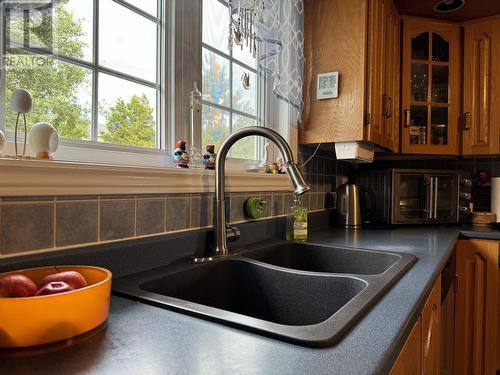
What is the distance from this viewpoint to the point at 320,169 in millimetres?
2039

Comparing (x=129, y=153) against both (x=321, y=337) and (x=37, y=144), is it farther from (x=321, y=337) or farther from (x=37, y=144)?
(x=321, y=337)

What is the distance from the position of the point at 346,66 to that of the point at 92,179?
1.32 m

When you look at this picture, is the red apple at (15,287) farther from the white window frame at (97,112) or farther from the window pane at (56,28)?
the window pane at (56,28)

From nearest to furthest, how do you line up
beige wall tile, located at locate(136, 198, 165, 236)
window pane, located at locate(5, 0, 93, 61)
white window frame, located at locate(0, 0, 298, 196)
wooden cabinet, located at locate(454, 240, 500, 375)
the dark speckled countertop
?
the dark speckled countertop → white window frame, located at locate(0, 0, 298, 196) → window pane, located at locate(5, 0, 93, 61) → beige wall tile, located at locate(136, 198, 165, 236) → wooden cabinet, located at locate(454, 240, 500, 375)

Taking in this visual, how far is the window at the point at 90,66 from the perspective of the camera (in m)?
0.80

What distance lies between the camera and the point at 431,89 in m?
2.22

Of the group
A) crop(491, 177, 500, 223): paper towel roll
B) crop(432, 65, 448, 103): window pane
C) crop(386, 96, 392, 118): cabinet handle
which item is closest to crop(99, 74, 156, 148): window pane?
crop(386, 96, 392, 118): cabinet handle

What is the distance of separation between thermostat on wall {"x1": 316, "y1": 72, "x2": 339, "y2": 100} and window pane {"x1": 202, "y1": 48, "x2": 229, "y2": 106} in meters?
0.51

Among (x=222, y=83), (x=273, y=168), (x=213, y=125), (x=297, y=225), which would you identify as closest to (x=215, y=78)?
(x=222, y=83)

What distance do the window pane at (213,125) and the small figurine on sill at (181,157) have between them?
21 cm

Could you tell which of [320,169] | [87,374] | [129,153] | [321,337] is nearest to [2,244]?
[87,374]

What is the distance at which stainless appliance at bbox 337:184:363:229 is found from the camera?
6.45 feet

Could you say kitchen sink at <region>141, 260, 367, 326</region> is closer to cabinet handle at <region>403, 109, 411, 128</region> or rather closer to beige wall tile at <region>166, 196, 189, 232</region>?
beige wall tile at <region>166, 196, 189, 232</region>

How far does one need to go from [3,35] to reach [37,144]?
0.83 feet
